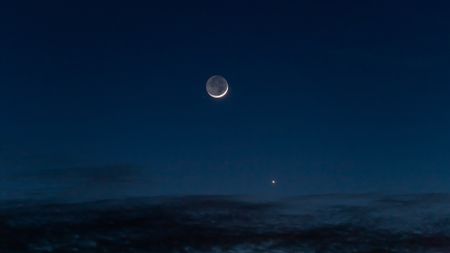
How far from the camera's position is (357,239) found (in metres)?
17.0

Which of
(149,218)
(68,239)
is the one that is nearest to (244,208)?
(149,218)

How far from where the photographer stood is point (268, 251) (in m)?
17.6

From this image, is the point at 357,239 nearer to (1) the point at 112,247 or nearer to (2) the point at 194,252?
(2) the point at 194,252

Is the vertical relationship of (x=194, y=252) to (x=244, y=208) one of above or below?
below

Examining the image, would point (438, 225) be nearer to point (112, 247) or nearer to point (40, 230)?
point (112, 247)

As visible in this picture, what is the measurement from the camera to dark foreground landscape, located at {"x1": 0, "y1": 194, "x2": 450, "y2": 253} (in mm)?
15484

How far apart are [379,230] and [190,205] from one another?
18.7ft

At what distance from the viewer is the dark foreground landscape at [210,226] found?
15484mm

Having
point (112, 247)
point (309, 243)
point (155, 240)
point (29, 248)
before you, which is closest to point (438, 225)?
point (309, 243)

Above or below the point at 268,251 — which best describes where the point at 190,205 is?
above

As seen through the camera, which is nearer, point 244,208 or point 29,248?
point 244,208

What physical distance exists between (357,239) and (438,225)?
2382 mm

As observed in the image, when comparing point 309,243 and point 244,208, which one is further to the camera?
point 309,243

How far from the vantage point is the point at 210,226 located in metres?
15.9
